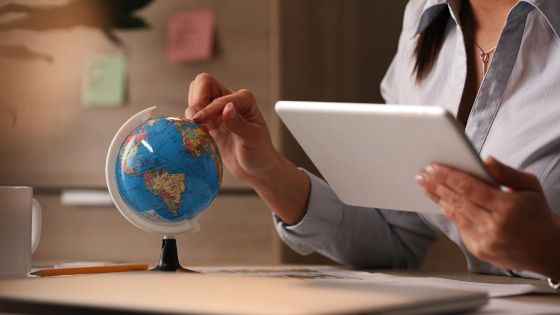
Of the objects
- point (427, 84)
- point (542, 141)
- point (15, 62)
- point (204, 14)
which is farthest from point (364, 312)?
point (15, 62)

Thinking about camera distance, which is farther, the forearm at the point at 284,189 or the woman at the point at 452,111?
the forearm at the point at 284,189

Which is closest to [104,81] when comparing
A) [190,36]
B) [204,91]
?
[190,36]

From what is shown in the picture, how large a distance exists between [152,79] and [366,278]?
133cm

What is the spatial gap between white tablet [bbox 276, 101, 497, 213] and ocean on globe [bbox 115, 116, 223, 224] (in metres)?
0.18

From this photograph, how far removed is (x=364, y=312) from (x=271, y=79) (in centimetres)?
153

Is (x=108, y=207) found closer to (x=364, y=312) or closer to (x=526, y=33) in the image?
(x=526, y=33)

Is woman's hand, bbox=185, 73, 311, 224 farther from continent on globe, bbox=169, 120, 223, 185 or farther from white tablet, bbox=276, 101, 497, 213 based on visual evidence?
white tablet, bbox=276, 101, 497, 213

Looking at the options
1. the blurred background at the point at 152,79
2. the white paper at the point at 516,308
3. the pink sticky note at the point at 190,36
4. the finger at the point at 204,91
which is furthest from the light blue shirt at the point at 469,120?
the pink sticky note at the point at 190,36

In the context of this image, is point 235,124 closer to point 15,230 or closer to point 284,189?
point 284,189

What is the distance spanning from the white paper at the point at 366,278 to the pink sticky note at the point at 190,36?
1.09 meters

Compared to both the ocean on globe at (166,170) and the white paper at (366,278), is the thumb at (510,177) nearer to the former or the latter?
the white paper at (366,278)

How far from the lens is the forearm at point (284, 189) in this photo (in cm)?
125

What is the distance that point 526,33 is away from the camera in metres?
1.15

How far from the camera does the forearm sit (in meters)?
1.25
